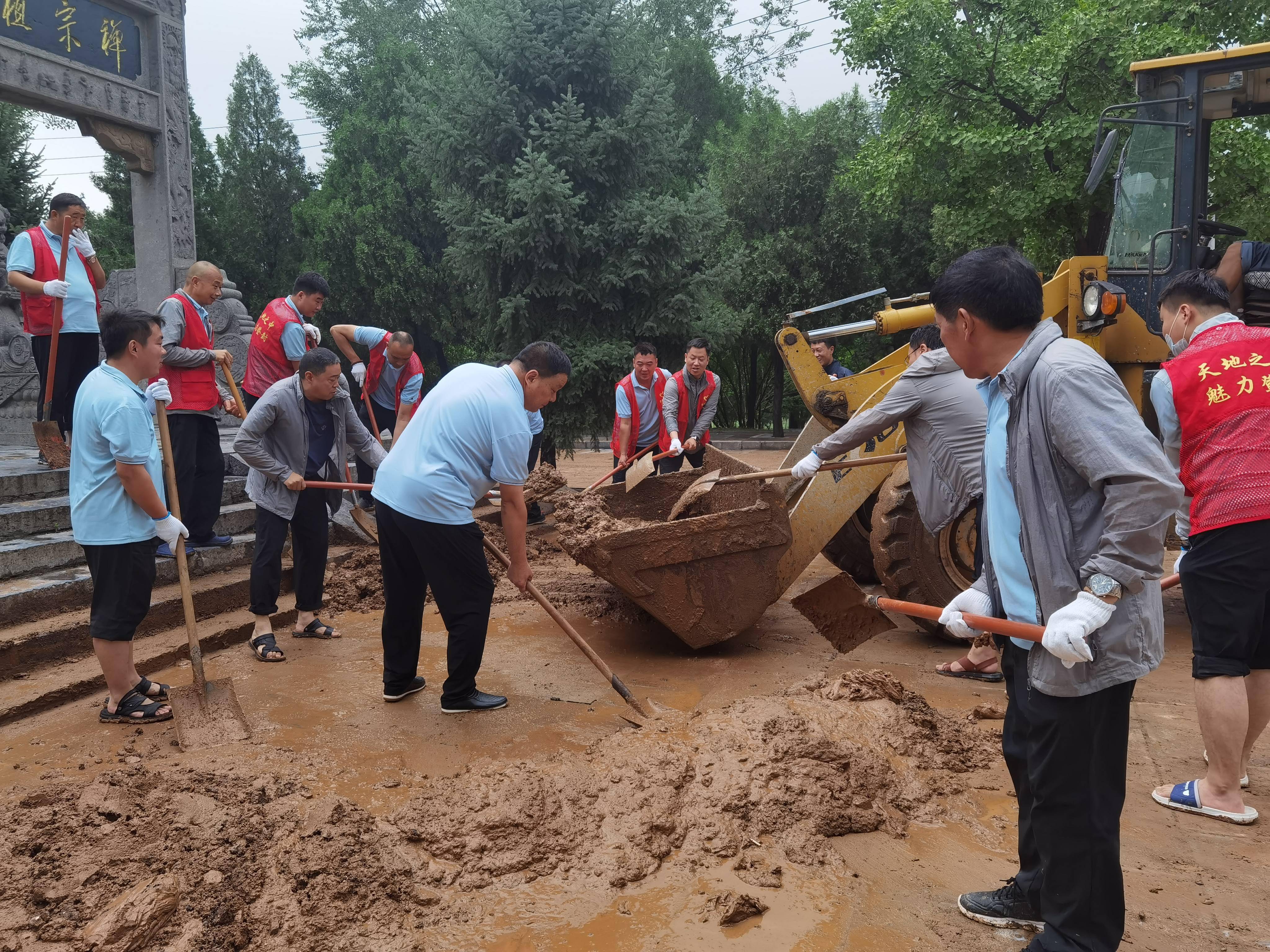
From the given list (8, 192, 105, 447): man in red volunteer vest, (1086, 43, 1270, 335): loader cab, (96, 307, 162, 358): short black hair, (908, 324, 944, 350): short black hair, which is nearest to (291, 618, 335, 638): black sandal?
(96, 307, 162, 358): short black hair

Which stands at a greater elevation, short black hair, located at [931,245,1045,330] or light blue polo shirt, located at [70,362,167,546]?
short black hair, located at [931,245,1045,330]

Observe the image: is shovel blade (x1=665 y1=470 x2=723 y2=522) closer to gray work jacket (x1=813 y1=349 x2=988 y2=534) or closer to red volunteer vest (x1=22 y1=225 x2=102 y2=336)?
gray work jacket (x1=813 y1=349 x2=988 y2=534)

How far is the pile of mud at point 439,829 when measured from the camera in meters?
2.61

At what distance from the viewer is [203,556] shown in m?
5.96

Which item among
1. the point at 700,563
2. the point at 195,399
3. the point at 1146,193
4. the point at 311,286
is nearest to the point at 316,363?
the point at 195,399

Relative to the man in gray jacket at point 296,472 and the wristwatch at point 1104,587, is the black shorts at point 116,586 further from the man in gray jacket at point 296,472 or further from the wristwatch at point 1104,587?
the wristwatch at point 1104,587

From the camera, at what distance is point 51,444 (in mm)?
6434

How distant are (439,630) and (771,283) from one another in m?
13.6

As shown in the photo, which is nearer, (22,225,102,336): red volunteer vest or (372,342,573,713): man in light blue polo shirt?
(372,342,573,713): man in light blue polo shirt

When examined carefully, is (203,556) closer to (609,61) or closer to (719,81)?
(609,61)

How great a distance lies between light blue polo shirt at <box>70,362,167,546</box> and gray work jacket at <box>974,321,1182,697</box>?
3498 millimetres

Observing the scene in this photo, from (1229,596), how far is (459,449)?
307 cm

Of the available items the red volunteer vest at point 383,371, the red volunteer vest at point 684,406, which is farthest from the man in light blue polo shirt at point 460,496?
the red volunteer vest at point 684,406

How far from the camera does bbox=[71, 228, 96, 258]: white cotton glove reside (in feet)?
20.7
